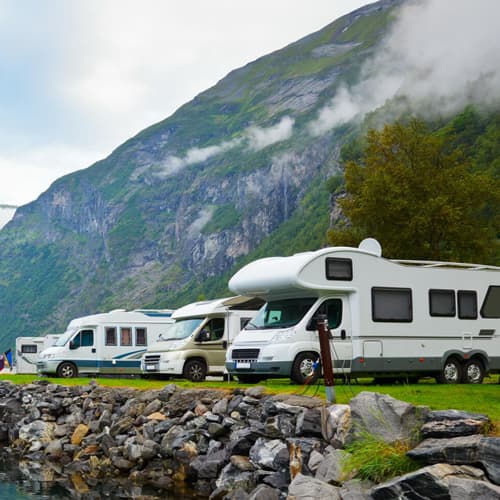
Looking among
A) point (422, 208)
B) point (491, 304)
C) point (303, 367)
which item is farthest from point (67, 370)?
point (491, 304)

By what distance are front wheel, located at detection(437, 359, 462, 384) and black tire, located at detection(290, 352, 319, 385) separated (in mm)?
3796

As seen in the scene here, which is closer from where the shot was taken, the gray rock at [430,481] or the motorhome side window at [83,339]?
the gray rock at [430,481]

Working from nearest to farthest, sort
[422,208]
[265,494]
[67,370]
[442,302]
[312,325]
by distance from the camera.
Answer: [265,494]
[312,325]
[442,302]
[422,208]
[67,370]

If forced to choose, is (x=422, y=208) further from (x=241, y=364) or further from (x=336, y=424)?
(x=336, y=424)

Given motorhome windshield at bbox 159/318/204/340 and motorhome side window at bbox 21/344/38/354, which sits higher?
motorhome windshield at bbox 159/318/204/340

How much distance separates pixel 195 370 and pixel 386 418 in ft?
45.5

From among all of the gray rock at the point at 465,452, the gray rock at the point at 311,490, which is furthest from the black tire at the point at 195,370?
the gray rock at the point at 465,452

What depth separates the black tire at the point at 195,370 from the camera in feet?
77.7

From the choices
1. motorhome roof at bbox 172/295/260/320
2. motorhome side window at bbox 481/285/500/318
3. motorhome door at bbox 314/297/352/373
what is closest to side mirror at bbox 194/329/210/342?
motorhome roof at bbox 172/295/260/320

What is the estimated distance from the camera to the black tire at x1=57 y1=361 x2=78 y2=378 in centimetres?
3094

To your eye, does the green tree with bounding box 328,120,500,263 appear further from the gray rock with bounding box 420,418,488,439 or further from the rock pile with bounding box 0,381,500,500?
the gray rock with bounding box 420,418,488,439

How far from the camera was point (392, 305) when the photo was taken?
749 inches

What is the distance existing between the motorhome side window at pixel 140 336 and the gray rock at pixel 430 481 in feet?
79.9

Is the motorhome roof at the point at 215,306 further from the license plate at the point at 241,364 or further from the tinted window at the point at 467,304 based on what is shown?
the tinted window at the point at 467,304
